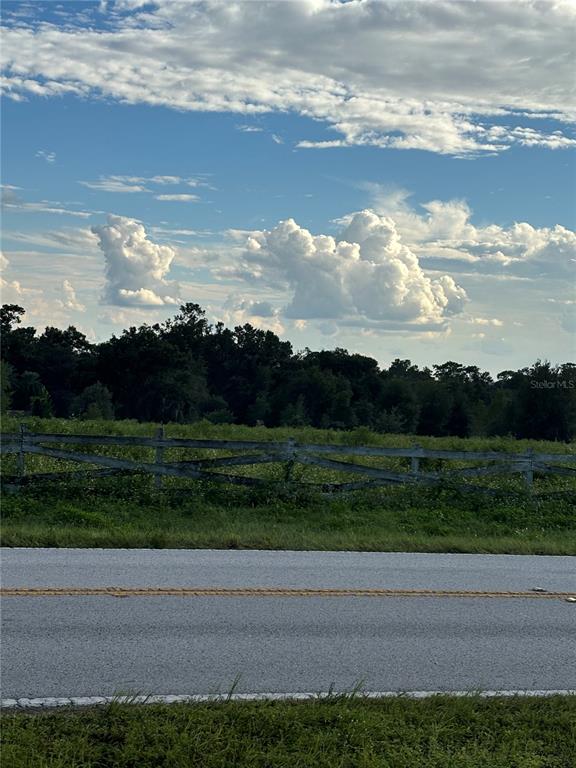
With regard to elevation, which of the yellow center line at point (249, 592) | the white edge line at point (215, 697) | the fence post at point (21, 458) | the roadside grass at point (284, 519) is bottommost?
the roadside grass at point (284, 519)

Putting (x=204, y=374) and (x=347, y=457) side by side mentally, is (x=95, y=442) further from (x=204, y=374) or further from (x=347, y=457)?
(x=204, y=374)

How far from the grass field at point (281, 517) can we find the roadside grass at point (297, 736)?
6676 mm

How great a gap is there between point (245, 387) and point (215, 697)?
77.9 m

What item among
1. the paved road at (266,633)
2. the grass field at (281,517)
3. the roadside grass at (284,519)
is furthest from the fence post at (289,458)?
the paved road at (266,633)

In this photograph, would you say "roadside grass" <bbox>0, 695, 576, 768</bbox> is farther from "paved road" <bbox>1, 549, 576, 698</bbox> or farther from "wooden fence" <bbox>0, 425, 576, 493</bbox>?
"wooden fence" <bbox>0, 425, 576, 493</bbox>

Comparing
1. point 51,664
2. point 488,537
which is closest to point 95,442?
point 488,537

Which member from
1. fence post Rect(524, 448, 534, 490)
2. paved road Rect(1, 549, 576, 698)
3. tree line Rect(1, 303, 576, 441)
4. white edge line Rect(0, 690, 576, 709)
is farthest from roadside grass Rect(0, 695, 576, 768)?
tree line Rect(1, 303, 576, 441)

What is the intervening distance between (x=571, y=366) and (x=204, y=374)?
40323 millimetres

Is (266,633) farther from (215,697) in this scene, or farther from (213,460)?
(213,460)

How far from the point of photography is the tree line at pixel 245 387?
6475 cm

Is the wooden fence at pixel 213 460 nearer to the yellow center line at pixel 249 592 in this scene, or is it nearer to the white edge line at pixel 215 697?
the yellow center line at pixel 249 592

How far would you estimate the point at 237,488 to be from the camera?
16.9 m

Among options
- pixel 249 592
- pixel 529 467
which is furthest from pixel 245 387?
pixel 249 592

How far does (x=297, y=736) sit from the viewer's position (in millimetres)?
5594
